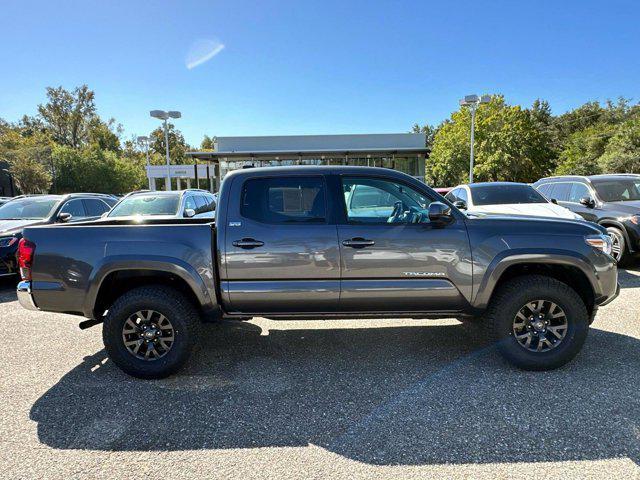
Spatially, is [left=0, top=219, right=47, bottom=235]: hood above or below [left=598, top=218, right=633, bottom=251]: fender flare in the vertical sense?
above

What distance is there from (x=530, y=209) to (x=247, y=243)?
6.56 metres

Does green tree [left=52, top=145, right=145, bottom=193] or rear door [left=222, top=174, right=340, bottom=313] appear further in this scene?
green tree [left=52, top=145, right=145, bottom=193]

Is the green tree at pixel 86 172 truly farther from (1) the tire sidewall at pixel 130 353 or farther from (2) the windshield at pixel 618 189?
(2) the windshield at pixel 618 189

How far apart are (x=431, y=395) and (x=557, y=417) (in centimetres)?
92

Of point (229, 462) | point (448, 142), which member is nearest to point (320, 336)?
point (229, 462)

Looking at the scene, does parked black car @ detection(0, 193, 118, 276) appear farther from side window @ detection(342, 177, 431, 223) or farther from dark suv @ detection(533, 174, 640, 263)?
dark suv @ detection(533, 174, 640, 263)

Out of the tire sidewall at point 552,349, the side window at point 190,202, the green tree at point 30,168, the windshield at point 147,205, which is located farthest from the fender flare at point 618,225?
the green tree at point 30,168

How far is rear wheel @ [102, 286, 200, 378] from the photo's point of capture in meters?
3.62

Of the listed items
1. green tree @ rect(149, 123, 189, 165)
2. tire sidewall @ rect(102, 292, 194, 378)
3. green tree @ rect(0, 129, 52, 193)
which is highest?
green tree @ rect(149, 123, 189, 165)

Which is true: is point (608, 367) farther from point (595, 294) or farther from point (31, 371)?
point (31, 371)

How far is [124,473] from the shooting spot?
2.49m

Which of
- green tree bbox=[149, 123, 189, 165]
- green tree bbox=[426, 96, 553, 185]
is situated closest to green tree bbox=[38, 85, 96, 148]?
green tree bbox=[149, 123, 189, 165]

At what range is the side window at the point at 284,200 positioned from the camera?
3.72 m

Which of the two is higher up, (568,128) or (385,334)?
(568,128)
